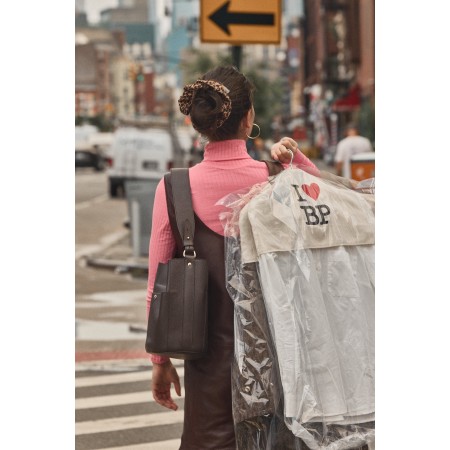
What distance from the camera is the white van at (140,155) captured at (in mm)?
30125

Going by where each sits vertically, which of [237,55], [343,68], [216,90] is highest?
[343,68]

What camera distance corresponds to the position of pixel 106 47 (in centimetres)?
16212

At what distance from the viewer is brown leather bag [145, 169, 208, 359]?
10.4 feet

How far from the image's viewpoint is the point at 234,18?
8.78m

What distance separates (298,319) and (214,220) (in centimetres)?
47

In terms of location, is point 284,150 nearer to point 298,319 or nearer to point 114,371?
point 298,319

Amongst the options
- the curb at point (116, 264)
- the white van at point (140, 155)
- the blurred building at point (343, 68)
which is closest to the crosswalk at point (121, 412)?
the curb at point (116, 264)

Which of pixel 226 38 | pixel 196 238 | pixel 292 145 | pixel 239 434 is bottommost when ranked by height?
pixel 239 434

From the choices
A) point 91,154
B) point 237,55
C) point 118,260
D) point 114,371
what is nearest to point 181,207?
point 114,371

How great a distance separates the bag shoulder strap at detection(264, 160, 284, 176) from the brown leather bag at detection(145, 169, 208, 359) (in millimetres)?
319

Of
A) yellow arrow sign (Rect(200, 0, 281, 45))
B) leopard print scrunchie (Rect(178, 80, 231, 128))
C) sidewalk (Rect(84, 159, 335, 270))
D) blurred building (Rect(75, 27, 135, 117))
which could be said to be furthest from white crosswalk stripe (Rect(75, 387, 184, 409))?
blurred building (Rect(75, 27, 135, 117))
